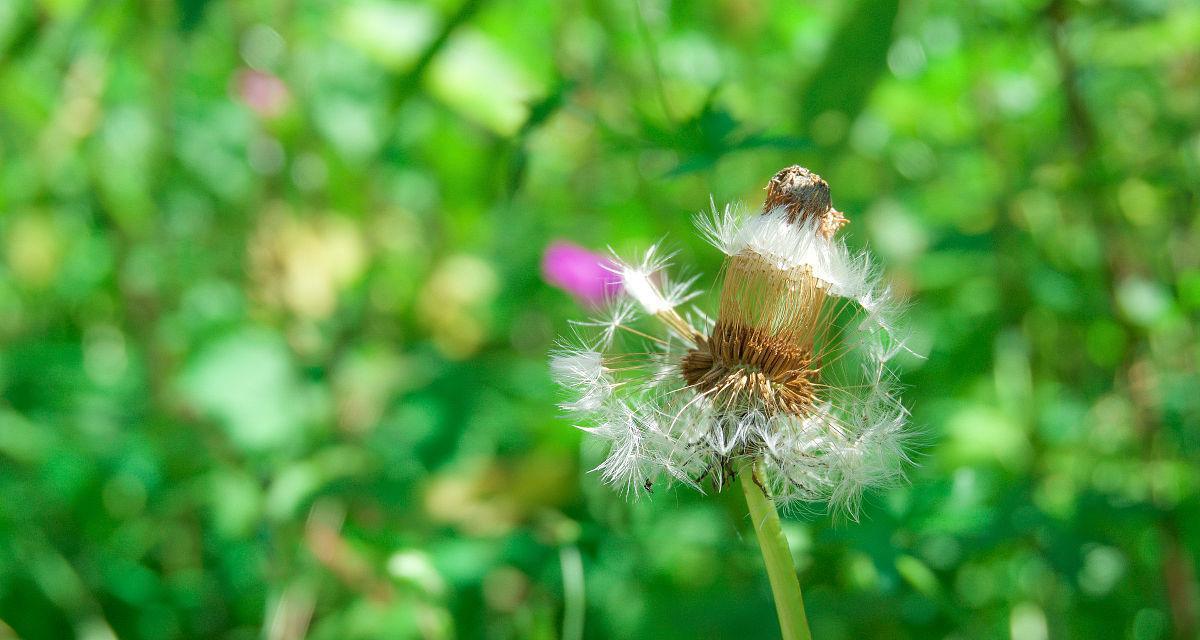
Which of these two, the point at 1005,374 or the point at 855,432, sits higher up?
the point at 1005,374

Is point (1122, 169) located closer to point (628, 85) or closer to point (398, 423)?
point (628, 85)

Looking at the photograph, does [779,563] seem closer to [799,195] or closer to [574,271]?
[799,195]

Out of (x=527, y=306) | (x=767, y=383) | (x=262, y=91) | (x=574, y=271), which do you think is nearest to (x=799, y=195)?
(x=767, y=383)


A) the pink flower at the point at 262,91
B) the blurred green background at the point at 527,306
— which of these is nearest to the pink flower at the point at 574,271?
the blurred green background at the point at 527,306

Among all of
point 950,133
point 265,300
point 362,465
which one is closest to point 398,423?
point 362,465

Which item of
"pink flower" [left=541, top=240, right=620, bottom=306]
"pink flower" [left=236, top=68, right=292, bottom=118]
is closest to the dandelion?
"pink flower" [left=541, top=240, right=620, bottom=306]

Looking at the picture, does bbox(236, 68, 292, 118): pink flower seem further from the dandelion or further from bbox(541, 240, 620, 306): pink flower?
the dandelion

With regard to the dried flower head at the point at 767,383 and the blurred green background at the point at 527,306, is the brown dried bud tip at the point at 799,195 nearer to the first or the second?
the dried flower head at the point at 767,383
